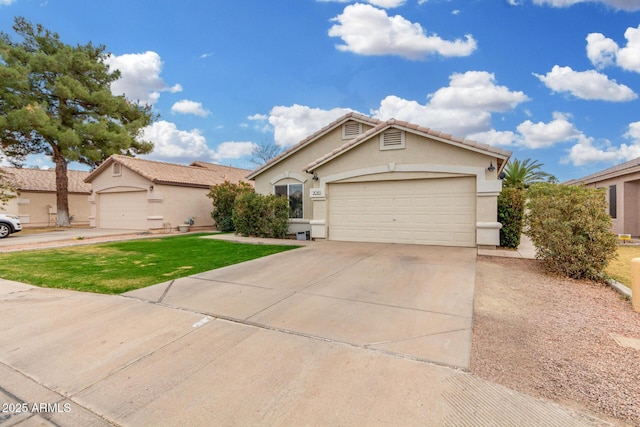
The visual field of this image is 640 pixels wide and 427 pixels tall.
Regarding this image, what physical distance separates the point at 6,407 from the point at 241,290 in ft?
10.7

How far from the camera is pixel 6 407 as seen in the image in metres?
2.57

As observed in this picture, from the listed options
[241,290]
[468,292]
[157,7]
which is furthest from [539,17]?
[157,7]

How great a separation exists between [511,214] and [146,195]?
60.3 feet

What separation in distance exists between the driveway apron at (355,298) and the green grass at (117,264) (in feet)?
2.74

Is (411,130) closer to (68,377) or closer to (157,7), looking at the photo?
(68,377)

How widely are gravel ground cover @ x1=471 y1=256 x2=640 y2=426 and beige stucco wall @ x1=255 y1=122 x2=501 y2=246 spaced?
13.5 feet

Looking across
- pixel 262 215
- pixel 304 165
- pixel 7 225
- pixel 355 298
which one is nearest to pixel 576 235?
pixel 355 298

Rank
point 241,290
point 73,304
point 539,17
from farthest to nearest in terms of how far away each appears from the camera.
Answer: point 539,17
point 241,290
point 73,304

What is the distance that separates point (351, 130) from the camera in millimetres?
13703

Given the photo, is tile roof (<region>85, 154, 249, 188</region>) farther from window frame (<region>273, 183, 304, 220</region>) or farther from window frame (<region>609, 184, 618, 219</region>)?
window frame (<region>609, 184, 618, 219</region>)

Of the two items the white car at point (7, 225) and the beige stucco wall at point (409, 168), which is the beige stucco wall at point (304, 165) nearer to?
the beige stucco wall at point (409, 168)

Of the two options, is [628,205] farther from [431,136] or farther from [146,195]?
[146,195]

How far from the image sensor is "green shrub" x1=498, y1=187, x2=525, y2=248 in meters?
9.82

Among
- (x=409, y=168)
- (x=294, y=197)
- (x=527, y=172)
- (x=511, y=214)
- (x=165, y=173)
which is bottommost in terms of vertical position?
(x=511, y=214)
